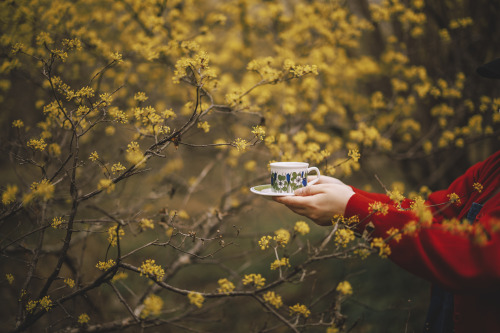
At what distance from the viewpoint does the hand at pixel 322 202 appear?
167 cm

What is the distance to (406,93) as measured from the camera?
203 inches

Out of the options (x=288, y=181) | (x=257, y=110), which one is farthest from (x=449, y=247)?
(x=257, y=110)

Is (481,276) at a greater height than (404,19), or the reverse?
(404,19)

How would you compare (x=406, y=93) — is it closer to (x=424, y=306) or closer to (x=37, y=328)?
(x=424, y=306)

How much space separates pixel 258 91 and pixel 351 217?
2670 mm

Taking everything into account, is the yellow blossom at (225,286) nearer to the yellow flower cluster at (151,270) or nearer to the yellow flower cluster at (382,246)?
the yellow flower cluster at (151,270)

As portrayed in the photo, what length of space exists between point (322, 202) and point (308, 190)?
4.8 inches

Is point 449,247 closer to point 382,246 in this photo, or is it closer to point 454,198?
point 382,246

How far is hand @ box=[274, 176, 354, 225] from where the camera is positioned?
1.67 metres

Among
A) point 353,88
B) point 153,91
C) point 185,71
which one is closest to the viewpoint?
point 185,71

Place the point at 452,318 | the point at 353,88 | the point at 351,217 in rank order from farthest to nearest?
the point at 353,88 → the point at 452,318 → the point at 351,217

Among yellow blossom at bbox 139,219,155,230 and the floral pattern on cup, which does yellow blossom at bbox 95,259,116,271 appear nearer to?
yellow blossom at bbox 139,219,155,230

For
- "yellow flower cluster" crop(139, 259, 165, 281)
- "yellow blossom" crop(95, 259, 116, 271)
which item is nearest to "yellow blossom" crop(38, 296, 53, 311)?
"yellow blossom" crop(95, 259, 116, 271)

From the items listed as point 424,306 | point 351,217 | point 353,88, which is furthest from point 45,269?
point 353,88
